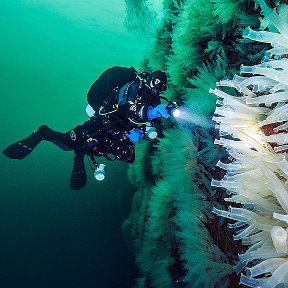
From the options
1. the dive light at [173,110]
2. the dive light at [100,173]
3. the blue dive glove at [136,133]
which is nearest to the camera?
the dive light at [173,110]

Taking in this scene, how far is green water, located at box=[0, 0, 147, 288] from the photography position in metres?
14.8

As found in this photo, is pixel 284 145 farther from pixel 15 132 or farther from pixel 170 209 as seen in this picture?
pixel 15 132

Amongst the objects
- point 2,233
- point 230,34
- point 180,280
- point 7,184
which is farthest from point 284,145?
point 7,184

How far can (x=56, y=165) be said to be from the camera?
78.0 ft

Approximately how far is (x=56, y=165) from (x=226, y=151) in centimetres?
2225

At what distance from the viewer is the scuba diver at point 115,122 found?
3879 millimetres

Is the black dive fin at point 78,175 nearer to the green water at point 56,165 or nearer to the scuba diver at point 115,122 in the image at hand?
the scuba diver at point 115,122

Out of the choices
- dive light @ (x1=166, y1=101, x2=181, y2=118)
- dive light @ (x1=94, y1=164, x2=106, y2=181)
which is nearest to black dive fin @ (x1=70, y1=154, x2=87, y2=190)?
dive light @ (x1=94, y1=164, x2=106, y2=181)

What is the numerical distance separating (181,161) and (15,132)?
3358cm

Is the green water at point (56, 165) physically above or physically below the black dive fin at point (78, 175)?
above

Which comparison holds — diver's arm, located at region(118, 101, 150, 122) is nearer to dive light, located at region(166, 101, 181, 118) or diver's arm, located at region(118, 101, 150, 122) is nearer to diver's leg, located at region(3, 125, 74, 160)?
dive light, located at region(166, 101, 181, 118)

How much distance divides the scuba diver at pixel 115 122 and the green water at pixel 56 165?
6.83 metres

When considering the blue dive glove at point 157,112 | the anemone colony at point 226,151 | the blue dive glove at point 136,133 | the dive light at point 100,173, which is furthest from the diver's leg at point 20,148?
the blue dive glove at point 157,112

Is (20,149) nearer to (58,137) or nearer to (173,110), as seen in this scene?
(58,137)
